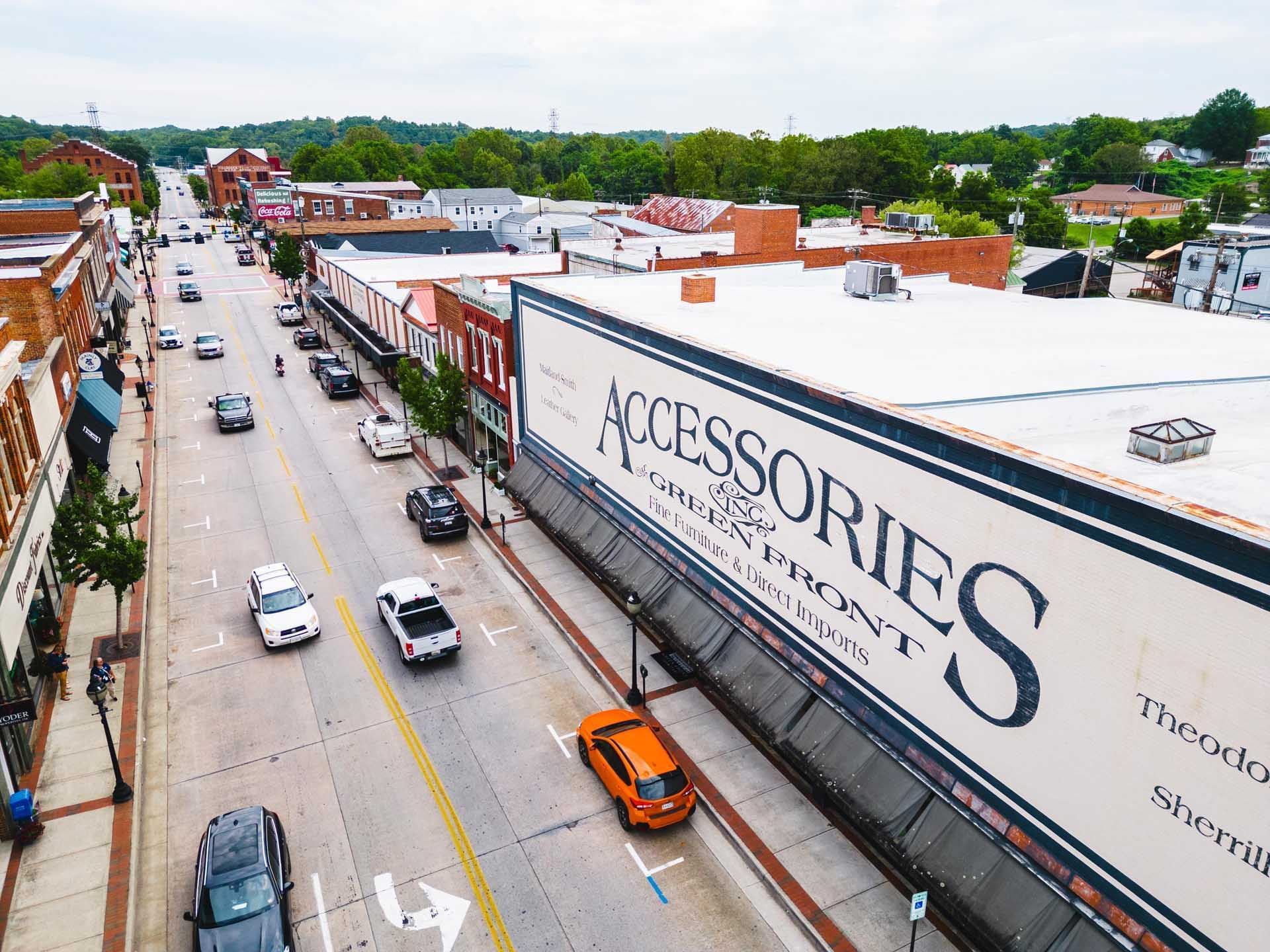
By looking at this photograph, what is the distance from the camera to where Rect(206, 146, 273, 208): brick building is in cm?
16050

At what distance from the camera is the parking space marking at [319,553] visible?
28.3 metres

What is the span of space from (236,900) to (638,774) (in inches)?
291

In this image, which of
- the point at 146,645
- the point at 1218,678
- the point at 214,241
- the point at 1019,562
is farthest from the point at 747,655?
the point at 214,241

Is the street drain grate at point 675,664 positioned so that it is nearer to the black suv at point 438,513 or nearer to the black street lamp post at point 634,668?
the black street lamp post at point 634,668

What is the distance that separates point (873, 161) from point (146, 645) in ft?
371

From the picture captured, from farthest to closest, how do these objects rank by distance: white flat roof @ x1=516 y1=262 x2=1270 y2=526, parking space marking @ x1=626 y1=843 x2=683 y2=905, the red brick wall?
1. the red brick wall
2. parking space marking @ x1=626 y1=843 x2=683 y2=905
3. white flat roof @ x1=516 y1=262 x2=1270 y2=526

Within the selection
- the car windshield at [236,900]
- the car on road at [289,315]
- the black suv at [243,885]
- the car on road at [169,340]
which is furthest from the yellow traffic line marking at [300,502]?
the car on road at [289,315]

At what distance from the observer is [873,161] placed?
115m

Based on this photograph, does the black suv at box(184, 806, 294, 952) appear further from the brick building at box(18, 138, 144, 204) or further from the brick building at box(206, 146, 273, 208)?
the brick building at box(206, 146, 273, 208)

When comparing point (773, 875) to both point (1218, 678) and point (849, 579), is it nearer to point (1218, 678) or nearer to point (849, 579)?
point (849, 579)

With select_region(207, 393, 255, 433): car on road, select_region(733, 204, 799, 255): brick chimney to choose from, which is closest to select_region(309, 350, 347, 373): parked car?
select_region(207, 393, 255, 433): car on road

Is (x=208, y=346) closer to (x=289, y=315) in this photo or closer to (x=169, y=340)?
(x=169, y=340)

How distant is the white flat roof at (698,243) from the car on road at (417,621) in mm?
25376

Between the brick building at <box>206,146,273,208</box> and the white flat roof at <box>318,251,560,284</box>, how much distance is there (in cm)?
10947
